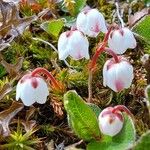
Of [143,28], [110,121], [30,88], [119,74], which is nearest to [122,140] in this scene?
[110,121]

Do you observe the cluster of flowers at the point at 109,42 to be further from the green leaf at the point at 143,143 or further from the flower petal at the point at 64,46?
the green leaf at the point at 143,143

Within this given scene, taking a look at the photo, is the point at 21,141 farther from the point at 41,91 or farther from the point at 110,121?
the point at 110,121

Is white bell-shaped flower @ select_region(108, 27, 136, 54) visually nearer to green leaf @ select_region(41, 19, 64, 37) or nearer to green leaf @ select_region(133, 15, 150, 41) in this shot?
green leaf @ select_region(133, 15, 150, 41)

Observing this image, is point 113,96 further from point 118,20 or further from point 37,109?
point 118,20

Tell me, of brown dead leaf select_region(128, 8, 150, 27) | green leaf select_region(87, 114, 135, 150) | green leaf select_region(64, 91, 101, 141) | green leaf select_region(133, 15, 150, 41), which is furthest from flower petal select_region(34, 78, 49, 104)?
brown dead leaf select_region(128, 8, 150, 27)

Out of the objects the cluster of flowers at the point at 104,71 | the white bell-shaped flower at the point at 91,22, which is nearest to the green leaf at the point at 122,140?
the cluster of flowers at the point at 104,71

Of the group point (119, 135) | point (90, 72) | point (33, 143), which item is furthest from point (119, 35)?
point (33, 143)
